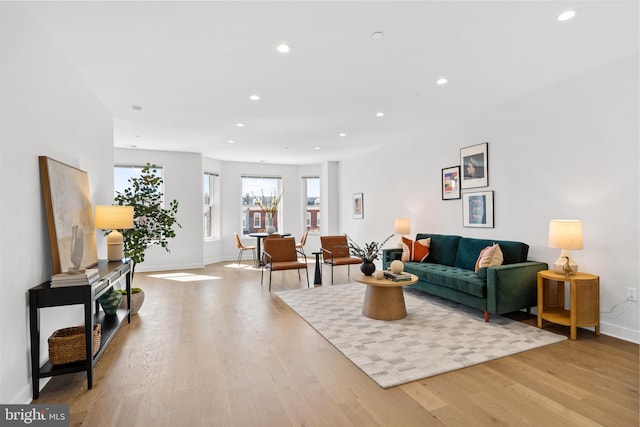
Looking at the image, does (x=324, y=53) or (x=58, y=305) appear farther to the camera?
(x=324, y=53)

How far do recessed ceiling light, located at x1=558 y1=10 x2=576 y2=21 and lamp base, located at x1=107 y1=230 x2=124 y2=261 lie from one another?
15.0 ft

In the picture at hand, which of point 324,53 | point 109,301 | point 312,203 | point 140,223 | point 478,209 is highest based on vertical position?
point 324,53

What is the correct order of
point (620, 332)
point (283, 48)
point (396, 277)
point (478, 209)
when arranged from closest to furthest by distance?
point (283, 48) < point (620, 332) < point (396, 277) < point (478, 209)

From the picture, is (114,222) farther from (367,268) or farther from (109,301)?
(367,268)

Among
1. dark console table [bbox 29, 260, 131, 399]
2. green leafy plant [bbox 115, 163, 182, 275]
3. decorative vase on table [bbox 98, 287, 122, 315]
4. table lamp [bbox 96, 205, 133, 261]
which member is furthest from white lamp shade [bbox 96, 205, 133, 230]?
dark console table [bbox 29, 260, 131, 399]

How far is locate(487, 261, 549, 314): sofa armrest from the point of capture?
3588mm

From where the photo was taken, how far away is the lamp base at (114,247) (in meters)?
3.64

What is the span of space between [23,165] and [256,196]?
7122 mm

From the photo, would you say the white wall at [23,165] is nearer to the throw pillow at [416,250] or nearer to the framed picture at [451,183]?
the throw pillow at [416,250]

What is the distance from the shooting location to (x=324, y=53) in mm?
3004

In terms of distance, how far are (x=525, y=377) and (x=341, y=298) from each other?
2684mm

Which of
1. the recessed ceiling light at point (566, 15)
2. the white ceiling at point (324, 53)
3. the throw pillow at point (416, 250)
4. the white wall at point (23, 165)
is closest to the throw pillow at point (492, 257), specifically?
the throw pillow at point (416, 250)

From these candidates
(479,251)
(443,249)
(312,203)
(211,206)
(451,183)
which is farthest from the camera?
(312,203)

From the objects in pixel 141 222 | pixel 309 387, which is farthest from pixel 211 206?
pixel 309 387
